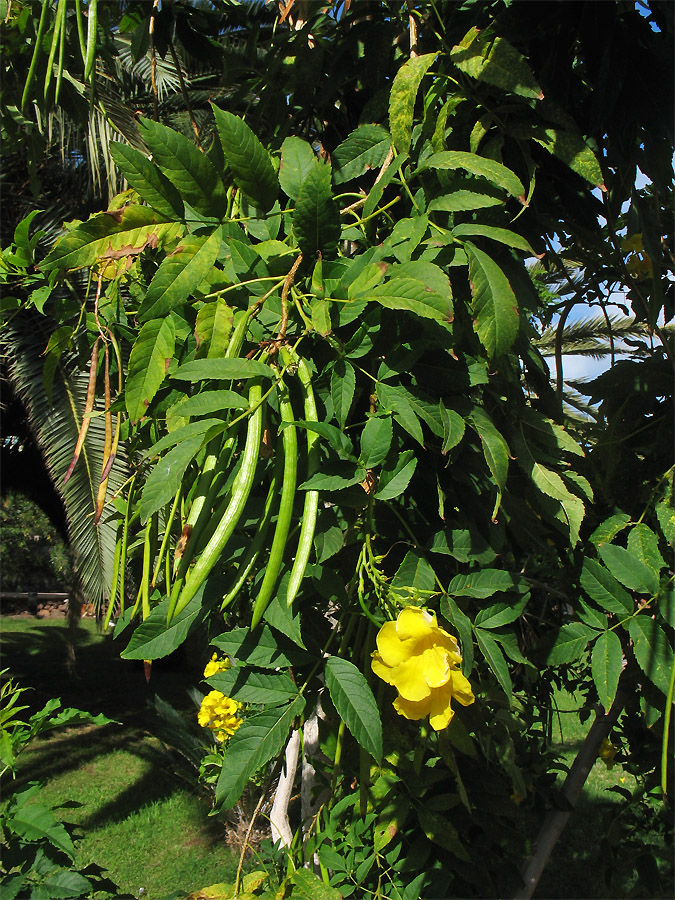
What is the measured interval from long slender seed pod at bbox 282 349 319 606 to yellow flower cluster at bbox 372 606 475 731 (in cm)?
12

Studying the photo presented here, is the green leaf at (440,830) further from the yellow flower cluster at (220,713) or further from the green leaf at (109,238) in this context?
the yellow flower cluster at (220,713)

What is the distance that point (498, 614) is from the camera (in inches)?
34.3

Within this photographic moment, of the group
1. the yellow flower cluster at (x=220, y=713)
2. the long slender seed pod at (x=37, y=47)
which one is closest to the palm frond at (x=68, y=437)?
the yellow flower cluster at (x=220, y=713)

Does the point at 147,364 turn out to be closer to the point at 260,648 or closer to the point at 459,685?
the point at 260,648

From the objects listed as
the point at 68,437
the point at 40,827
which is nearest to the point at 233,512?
the point at 40,827

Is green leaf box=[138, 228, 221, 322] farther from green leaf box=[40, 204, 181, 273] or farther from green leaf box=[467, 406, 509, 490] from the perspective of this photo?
green leaf box=[467, 406, 509, 490]

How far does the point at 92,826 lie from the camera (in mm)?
4105

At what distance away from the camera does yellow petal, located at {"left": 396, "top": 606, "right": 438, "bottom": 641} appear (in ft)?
2.12

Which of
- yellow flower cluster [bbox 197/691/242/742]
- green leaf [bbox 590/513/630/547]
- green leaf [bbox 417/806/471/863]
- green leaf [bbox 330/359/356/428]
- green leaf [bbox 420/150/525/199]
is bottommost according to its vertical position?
yellow flower cluster [bbox 197/691/242/742]

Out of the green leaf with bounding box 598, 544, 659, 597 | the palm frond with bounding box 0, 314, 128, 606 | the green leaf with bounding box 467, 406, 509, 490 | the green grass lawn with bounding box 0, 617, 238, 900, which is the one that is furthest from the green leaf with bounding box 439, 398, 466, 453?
the palm frond with bounding box 0, 314, 128, 606

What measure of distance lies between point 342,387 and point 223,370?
143mm

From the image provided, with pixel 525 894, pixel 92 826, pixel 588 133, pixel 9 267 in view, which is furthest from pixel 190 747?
pixel 588 133

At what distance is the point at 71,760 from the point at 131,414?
5.69 metres

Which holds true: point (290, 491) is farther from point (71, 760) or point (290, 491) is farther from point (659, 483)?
point (71, 760)
